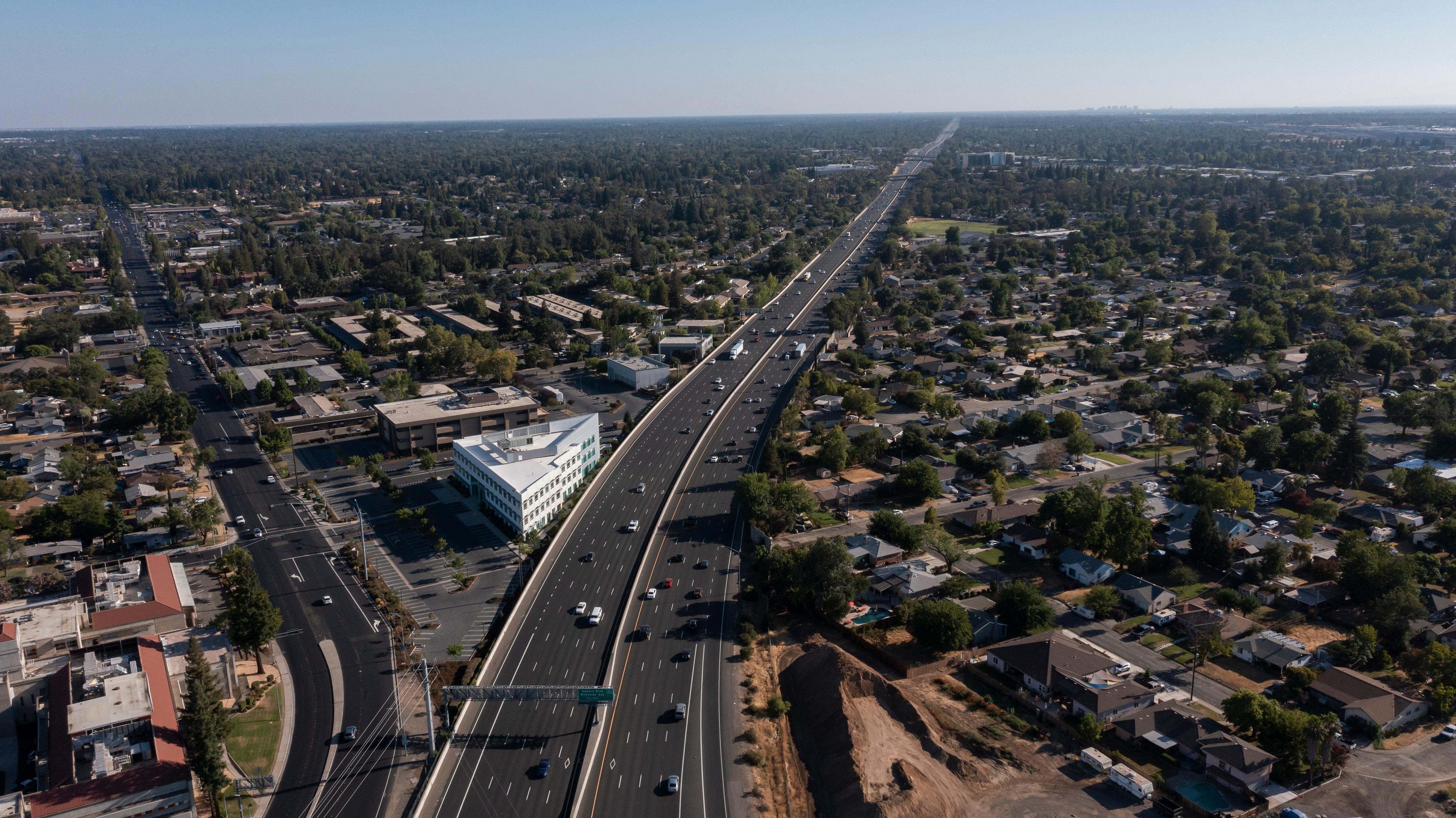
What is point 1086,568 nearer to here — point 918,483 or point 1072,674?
point 1072,674

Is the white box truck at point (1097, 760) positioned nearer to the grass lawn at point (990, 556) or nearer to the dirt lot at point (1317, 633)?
the dirt lot at point (1317, 633)

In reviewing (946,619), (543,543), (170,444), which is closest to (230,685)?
(543,543)

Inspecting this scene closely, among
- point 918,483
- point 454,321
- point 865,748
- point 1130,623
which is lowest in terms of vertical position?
point 1130,623

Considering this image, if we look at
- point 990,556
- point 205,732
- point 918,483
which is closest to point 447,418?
point 918,483

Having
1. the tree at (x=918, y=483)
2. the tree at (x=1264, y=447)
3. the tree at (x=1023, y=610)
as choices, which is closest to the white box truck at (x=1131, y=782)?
the tree at (x=1023, y=610)

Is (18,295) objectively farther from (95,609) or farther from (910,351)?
(910,351)
